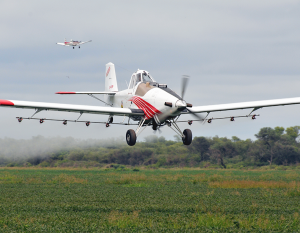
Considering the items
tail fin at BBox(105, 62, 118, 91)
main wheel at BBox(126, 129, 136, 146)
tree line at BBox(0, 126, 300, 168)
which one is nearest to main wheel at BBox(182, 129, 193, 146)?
main wheel at BBox(126, 129, 136, 146)

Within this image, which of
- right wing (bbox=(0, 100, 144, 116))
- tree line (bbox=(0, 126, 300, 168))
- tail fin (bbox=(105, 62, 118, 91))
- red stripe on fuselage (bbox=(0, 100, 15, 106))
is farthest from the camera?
tree line (bbox=(0, 126, 300, 168))

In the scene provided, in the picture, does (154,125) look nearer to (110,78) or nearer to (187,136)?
(187,136)

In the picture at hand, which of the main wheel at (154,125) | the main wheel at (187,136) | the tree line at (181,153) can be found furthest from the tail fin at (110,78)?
the tree line at (181,153)

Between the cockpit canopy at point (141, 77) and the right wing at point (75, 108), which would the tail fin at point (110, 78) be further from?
the right wing at point (75, 108)

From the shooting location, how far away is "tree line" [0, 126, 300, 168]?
10369 centimetres

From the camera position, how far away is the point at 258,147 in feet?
417

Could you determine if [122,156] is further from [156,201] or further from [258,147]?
[156,201]

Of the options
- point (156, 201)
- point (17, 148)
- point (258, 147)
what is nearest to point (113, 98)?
point (156, 201)

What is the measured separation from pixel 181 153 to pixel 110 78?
245 ft

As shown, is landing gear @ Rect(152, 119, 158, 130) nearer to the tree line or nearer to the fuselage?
the fuselage

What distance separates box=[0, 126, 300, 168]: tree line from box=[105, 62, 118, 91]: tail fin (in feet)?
151

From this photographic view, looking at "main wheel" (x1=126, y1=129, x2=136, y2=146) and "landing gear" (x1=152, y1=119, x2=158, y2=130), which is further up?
"landing gear" (x1=152, y1=119, x2=158, y2=130)

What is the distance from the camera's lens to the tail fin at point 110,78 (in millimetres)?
46156

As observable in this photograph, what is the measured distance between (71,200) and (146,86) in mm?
15270
